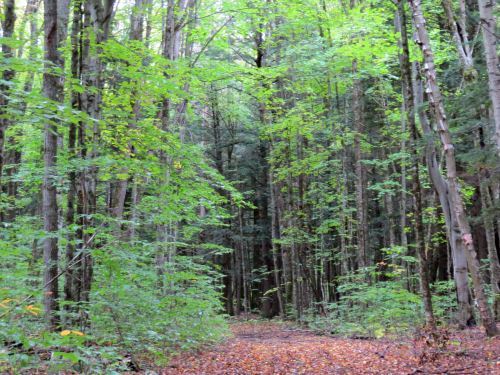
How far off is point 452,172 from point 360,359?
4460mm

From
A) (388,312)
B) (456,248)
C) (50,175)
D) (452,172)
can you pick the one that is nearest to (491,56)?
(452,172)

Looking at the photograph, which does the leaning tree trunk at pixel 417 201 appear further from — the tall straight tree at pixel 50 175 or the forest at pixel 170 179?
the tall straight tree at pixel 50 175

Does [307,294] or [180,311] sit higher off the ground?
[180,311]

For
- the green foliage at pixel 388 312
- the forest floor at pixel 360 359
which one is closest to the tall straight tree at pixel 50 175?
the forest floor at pixel 360 359

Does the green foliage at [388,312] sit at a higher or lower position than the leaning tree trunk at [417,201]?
lower

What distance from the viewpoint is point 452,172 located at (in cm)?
834

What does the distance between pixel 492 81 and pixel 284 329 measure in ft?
41.8

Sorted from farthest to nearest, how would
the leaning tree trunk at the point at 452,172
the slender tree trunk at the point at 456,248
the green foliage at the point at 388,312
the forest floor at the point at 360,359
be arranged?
the green foliage at the point at 388,312
the slender tree trunk at the point at 456,248
the leaning tree trunk at the point at 452,172
the forest floor at the point at 360,359

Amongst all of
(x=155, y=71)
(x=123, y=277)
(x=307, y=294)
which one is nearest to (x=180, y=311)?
(x=123, y=277)

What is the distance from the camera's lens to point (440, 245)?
21375mm

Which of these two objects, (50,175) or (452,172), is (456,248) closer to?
(452,172)

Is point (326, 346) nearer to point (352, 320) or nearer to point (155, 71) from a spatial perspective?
point (352, 320)

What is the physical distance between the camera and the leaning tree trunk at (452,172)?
8.16m

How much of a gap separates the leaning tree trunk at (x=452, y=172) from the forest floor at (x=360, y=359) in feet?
2.49
